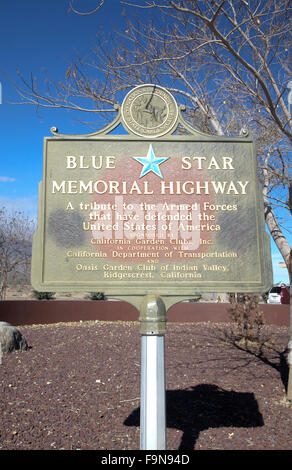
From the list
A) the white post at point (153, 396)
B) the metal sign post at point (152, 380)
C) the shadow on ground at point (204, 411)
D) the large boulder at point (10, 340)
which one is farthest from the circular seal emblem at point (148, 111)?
the large boulder at point (10, 340)

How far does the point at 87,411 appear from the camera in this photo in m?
5.40

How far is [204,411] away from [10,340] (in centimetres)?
490

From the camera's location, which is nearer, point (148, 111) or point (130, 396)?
point (148, 111)

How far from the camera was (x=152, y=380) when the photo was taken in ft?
9.27

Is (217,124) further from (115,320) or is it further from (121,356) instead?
(115,320)

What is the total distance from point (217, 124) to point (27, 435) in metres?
7.02

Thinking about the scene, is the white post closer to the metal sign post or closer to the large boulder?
the metal sign post

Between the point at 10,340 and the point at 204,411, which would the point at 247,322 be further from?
the point at 10,340

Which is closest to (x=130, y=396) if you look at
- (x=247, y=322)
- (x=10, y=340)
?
(x=10, y=340)

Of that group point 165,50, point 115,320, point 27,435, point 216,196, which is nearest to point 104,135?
point 216,196

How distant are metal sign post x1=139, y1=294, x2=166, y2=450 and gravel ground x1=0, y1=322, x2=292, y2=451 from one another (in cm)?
186

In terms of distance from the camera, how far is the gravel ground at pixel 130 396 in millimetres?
4621

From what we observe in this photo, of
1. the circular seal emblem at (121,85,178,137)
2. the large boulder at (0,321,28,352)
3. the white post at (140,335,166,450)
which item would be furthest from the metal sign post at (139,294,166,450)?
the large boulder at (0,321,28,352)

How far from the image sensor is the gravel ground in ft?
15.2
